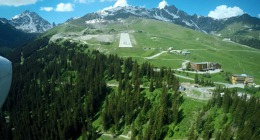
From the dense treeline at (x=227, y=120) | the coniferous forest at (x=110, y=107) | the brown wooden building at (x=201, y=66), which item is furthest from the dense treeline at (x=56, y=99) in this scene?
the brown wooden building at (x=201, y=66)

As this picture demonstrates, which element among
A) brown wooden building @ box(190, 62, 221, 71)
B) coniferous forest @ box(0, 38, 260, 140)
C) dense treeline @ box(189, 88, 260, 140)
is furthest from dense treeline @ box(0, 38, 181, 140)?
brown wooden building @ box(190, 62, 221, 71)

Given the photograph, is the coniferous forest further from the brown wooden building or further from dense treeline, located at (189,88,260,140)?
the brown wooden building

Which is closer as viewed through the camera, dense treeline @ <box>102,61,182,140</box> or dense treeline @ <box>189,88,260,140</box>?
dense treeline @ <box>189,88,260,140</box>

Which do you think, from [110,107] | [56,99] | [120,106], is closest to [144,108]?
[120,106]

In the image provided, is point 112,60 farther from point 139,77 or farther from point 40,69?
point 40,69

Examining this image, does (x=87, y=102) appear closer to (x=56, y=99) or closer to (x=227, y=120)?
(x=56, y=99)

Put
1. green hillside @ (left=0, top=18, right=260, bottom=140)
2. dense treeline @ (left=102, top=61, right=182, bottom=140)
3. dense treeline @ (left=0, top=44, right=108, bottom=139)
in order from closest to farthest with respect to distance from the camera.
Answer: green hillside @ (left=0, top=18, right=260, bottom=140), dense treeline @ (left=102, top=61, right=182, bottom=140), dense treeline @ (left=0, top=44, right=108, bottom=139)

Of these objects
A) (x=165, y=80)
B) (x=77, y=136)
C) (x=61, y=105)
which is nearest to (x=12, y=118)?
(x=61, y=105)
